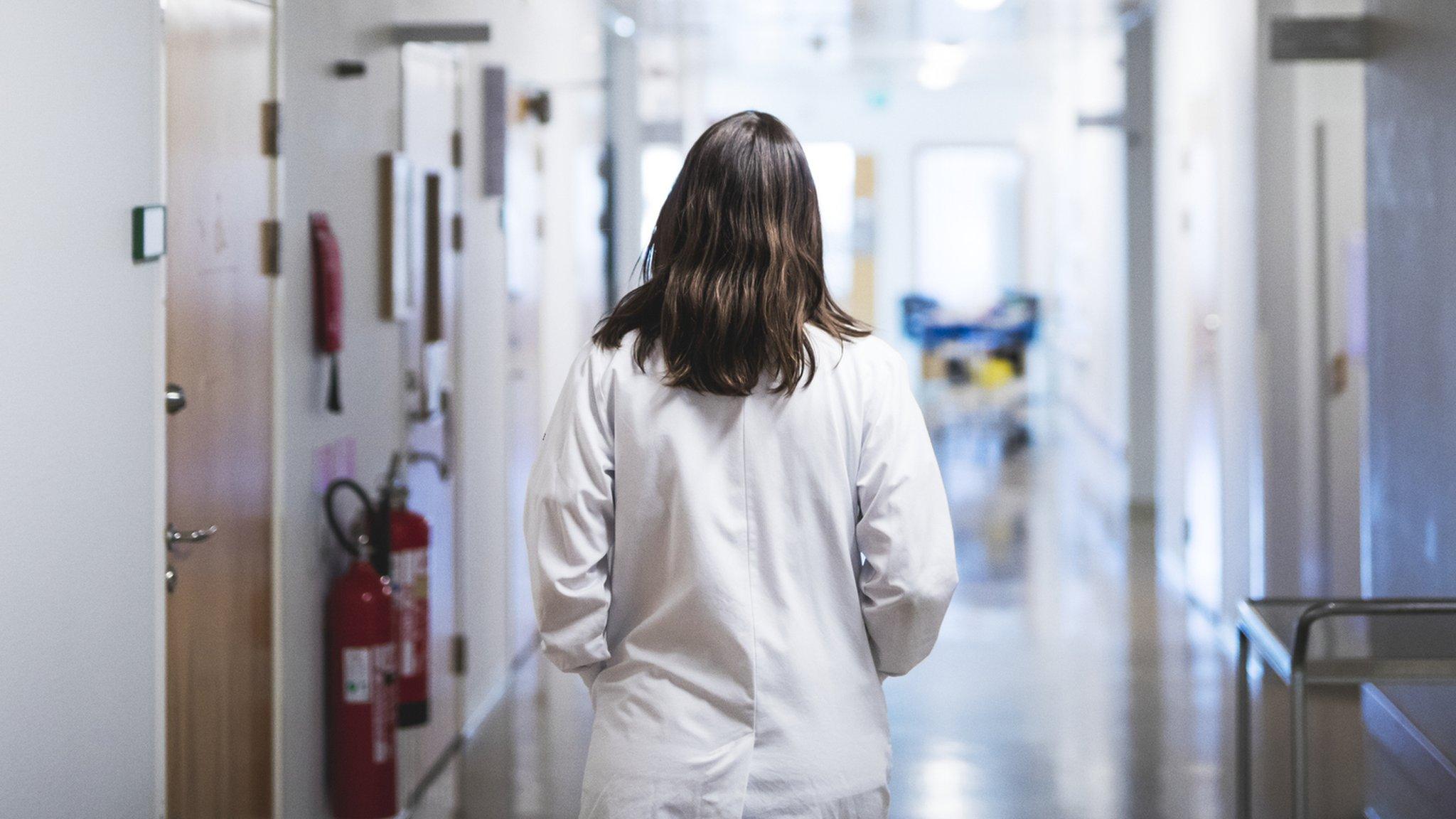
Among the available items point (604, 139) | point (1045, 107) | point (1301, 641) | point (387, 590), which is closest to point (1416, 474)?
point (1301, 641)

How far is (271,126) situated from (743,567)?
1709 millimetres

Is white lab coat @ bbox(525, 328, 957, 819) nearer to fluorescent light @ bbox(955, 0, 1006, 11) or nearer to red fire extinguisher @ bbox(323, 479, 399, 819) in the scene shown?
red fire extinguisher @ bbox(323, 479, 399, 819)

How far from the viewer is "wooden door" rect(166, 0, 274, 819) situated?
2.45 m

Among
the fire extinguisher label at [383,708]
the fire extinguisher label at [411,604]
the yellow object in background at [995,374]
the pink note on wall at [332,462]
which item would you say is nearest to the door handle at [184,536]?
the pink note on wall at [332,462]

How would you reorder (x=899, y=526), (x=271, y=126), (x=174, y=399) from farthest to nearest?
(x=271, y=126)
(x=174, y=399)
(x=899, y=526)

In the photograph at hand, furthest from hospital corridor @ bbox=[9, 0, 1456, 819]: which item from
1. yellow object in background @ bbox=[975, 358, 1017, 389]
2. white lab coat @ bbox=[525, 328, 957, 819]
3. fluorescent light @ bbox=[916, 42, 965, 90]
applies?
yellow object in background @ bbox=[975, 358, 1017, 389]

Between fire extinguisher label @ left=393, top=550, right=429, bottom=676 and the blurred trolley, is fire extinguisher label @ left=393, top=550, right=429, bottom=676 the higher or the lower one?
the lower one

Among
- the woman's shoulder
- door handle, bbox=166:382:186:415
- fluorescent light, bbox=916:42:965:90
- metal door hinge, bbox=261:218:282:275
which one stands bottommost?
door handle, bbox=166:382:186:415

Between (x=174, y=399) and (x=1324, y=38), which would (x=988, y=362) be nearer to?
(x=1324, y=38)

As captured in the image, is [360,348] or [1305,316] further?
[1305,316]

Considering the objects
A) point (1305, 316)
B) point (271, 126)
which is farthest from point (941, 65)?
point (271, 126)

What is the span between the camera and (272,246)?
2879 millimetres

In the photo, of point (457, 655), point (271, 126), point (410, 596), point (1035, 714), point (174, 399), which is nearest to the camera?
point (174, 399)

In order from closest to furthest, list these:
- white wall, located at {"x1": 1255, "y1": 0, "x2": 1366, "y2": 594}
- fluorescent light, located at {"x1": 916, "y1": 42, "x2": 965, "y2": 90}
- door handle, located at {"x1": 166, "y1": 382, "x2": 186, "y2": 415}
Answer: door handle, located at {"x1": 166, "y1": 382, "x2": 186, "y2": 415} < white wall, located at {"x1": 1255, "y1": 0, "x2": 1366, "y2": 594} < fluorescent light, located at {"x1": 916, "y1": 42, "x2": 965, "y2": 90}
